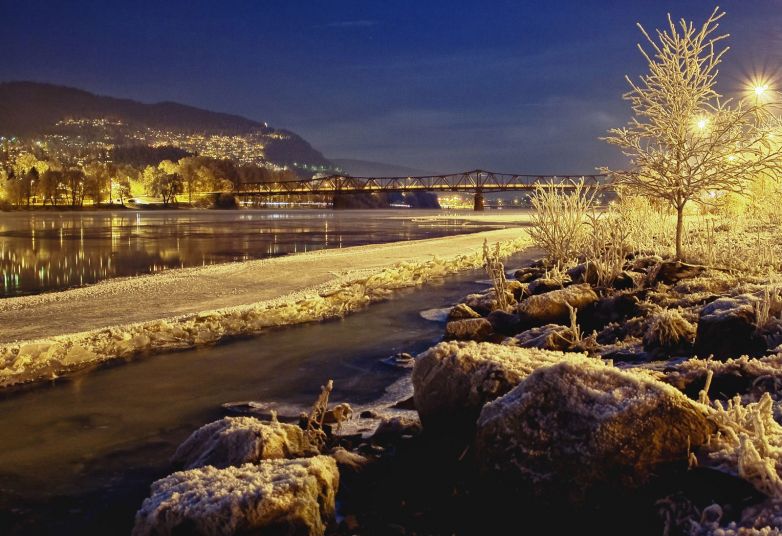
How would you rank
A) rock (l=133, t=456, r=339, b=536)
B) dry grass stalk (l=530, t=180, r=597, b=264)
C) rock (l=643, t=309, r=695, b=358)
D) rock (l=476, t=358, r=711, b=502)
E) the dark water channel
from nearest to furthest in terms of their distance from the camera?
rock (l=133, t=456, r=339, b=536) → rock (l=476, t=358, r=711, b=502) → the dark water channel → rock (l=643, t=309, r=695, b=358) → dry grass stalk (l=530, t=180, r=597, b=264)

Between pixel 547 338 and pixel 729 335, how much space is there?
240cm

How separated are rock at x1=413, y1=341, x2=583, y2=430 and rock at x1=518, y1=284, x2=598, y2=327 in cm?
498

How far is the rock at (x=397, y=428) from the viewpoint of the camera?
7023 millimetres

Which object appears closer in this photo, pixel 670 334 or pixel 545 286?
pixel 670 334

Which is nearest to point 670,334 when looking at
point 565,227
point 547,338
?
point 547,338

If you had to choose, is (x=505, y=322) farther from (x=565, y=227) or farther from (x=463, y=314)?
(x=565, y=227)

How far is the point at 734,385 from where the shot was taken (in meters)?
6.56

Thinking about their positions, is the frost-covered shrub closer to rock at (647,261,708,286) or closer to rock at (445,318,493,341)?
rock at (445,318,493,341)

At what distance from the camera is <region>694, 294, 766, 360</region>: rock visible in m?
8.02

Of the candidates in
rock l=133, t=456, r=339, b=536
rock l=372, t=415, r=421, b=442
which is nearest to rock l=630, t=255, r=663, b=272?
rock l=372, t=415, r=421, b=442

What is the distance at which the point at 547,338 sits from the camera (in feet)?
32.1

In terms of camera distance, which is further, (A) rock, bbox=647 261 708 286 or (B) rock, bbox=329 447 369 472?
(A) rock, bbox=647 261 708 286

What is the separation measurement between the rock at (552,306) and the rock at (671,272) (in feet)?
6.65

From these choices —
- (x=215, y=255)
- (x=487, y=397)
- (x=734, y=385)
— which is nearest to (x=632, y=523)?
(x=487, y=397)
